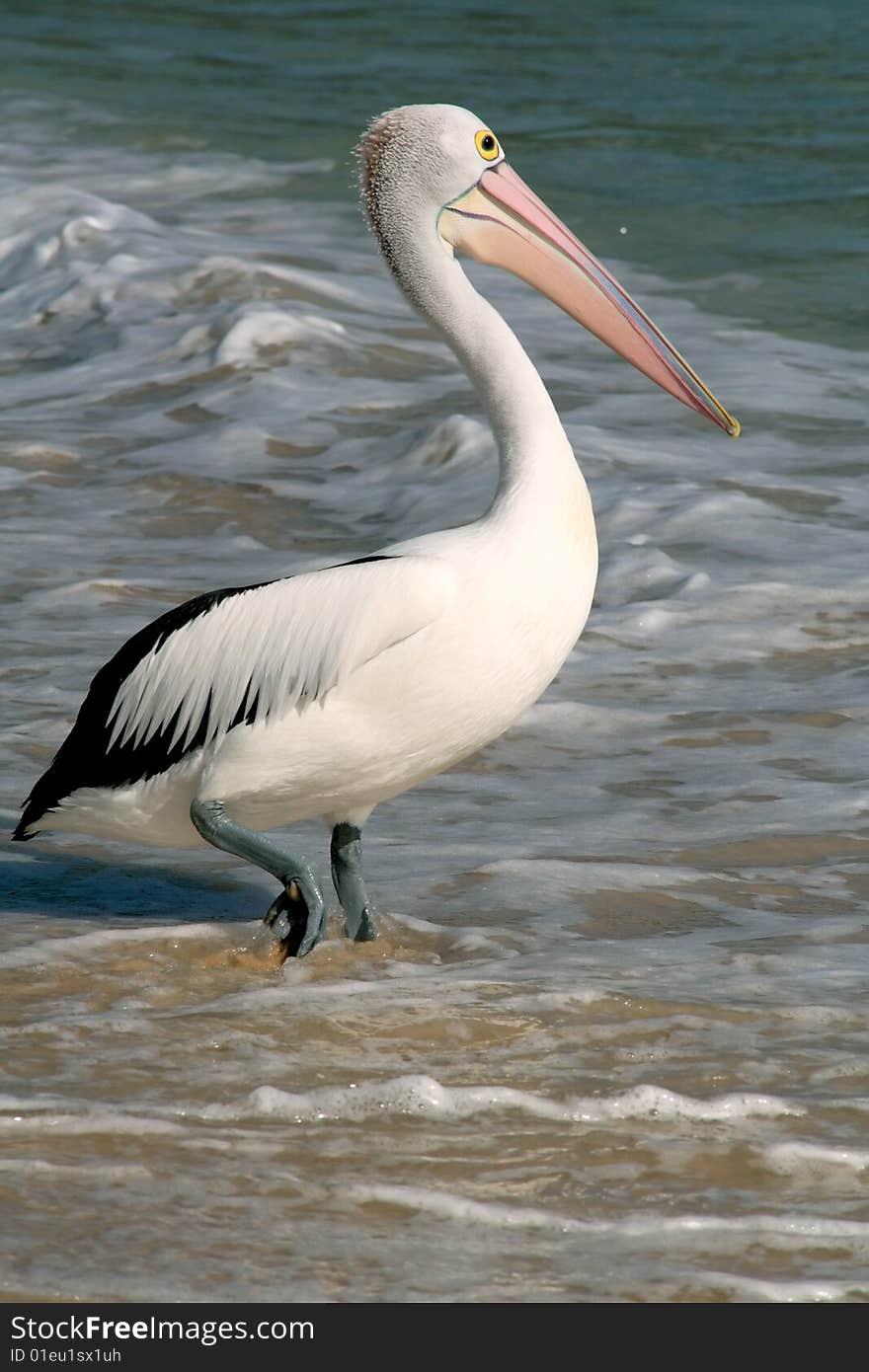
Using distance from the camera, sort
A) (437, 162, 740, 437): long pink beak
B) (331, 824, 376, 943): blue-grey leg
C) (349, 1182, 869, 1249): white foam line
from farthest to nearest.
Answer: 1. (437, 162, 740, 437): long pink beak
2. (331, 824, 376, 943): blue-grey leg
3. (349, 1182, 869, 1249): white foam line

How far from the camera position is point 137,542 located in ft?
22.9

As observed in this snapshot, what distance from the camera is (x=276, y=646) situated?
3.82 metres

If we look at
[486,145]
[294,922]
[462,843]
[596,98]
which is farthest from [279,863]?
[596,98]

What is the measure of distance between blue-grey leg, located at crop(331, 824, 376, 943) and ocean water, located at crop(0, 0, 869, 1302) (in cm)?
5

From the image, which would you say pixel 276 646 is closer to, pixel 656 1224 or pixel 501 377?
pixel 501 377

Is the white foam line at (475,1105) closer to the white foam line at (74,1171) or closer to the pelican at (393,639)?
the white foam line at (74,1171)

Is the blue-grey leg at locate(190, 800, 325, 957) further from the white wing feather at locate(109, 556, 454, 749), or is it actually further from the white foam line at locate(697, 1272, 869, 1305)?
the white foam line at locate(697, 1272, 869, 1305)

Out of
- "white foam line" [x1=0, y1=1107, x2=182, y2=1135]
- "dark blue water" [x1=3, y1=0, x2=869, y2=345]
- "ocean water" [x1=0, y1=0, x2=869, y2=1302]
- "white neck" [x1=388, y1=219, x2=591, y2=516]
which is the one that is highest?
Result: "white neck" [x1=388, y1=219, x2=591, y2=516]

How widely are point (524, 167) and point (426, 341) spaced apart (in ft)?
15.0

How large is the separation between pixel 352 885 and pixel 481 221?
1.39 metres

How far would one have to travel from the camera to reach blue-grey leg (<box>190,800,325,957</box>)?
3.88 meters

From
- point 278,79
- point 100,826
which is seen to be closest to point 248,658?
point 100,826

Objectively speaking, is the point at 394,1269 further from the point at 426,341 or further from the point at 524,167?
the point at 524,167

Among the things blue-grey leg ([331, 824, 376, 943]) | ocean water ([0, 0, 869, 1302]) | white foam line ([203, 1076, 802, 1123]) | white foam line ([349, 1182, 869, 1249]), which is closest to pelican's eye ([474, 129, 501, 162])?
blue-grey leg ([331, 824, 376, 943])
